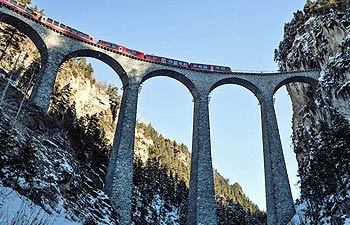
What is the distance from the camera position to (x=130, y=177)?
26203mm

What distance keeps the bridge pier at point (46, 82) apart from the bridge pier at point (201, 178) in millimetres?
13869

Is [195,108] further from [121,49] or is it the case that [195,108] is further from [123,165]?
[123,165]

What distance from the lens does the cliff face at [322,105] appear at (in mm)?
26266

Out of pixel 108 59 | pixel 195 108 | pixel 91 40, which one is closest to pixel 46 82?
pixel 91 40

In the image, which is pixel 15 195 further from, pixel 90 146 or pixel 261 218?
pixel 261 218

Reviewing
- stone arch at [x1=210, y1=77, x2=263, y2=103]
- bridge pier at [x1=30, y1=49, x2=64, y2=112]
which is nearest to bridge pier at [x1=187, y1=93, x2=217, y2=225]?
stone arch at [x1=210, y1=77, x2=263, y2=103]

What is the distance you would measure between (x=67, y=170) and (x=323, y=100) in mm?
27152

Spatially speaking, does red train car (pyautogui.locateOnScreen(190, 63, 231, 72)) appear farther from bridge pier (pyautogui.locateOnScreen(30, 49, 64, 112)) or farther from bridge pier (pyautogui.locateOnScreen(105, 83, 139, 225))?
bridge pier (pyautogui.locateOnScreen(30, 49, 64, 112))

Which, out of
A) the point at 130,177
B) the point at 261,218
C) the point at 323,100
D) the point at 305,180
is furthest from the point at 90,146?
the point at 261,218

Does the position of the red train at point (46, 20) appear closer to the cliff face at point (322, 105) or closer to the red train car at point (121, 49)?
the red train car at point (121, 49)

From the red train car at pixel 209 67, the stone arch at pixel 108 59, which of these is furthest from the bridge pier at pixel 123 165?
the red train car at pixel 209 67

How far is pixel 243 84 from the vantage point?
37.7m

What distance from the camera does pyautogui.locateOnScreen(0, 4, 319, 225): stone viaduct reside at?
2648 cm

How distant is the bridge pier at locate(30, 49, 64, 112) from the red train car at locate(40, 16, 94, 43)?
257 centimetres
